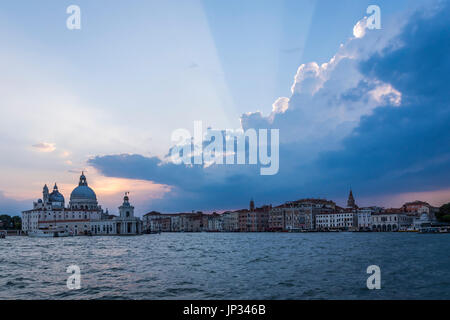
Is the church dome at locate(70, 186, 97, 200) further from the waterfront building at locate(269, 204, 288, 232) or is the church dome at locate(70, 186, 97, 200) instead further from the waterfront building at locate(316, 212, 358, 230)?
the waterfront building at locate(316, 212, 358, 230)

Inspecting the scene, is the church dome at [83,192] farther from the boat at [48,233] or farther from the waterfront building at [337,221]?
the waterfront building at [337,221]

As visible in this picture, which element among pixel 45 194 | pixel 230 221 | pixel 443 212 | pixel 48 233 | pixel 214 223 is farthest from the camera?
pixel 214 223

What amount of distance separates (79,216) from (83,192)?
25.4 ft

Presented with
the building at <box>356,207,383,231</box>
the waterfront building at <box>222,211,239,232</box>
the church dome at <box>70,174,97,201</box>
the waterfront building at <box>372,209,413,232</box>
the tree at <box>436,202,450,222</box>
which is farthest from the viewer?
the waterfront building at <box>222,211,239,232</box>

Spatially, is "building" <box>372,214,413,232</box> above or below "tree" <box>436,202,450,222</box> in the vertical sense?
below

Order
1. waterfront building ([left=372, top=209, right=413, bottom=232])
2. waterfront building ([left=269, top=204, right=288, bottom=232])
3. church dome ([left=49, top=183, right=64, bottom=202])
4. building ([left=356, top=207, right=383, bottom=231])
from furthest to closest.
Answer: waterfront building ([left=269, top=204, right=288, bottom=232])
church dome ([left=49, top=183, right=64, bottom=202])
building ([left=356, top=207, right=383, bottom=231])
waterfront building ([left=372, top=209, right=413, bottom=232])

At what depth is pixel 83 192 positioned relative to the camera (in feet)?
353

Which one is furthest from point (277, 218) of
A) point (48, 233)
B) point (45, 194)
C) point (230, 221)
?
point (45, 194)

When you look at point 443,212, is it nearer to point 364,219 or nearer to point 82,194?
point 364,219

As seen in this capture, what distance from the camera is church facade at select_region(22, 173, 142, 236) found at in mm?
95438

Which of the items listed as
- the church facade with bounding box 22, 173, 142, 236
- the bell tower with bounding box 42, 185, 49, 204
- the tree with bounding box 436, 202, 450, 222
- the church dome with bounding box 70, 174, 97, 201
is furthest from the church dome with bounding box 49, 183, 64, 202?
the tree with bounding box 436, 202, 450, 222

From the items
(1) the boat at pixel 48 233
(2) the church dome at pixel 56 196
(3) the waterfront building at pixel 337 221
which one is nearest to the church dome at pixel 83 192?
(2) the church dome at pixel 56 196
